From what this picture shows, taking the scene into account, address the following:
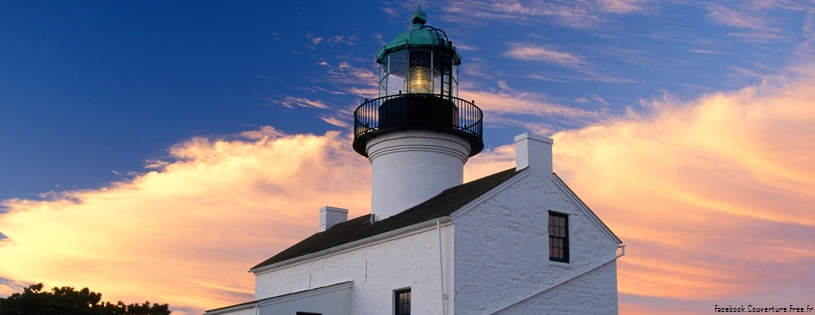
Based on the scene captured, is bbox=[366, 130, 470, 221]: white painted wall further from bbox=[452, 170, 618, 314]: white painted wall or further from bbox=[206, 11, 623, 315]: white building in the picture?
bbox=[452, 170, 618, 314]: white painted wall

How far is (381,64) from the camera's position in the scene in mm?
28828

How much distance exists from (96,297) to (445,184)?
2160 cm

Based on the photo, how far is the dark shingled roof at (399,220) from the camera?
2203cm

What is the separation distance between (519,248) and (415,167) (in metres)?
5.98

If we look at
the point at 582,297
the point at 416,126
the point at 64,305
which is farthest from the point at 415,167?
the point at 64,305

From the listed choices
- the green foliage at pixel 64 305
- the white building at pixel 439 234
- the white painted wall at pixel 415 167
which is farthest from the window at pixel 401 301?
the green foliage at pixel 64 305

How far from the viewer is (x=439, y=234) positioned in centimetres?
2067

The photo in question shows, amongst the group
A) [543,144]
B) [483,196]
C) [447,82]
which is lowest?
[483,196]

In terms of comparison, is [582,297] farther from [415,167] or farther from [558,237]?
[415,167]

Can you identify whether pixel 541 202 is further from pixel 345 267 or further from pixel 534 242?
pixel 345 267

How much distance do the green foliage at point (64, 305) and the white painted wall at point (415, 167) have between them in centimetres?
1817

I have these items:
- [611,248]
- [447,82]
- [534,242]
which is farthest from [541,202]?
[447,82]

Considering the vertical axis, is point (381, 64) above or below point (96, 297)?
above

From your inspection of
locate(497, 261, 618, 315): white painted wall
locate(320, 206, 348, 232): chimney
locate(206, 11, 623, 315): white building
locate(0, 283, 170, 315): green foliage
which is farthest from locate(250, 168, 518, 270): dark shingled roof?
locate(0, 283, 170, 315): green foliage
